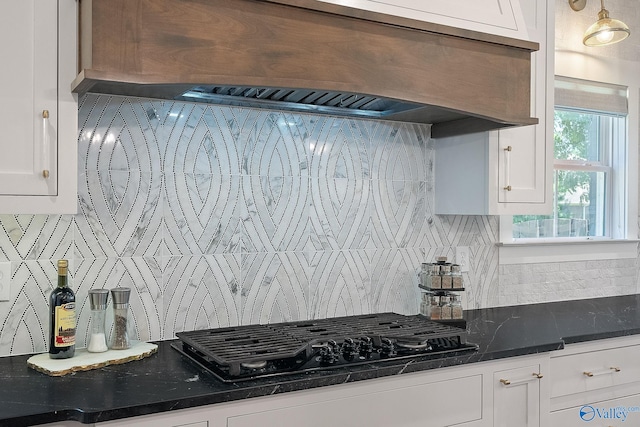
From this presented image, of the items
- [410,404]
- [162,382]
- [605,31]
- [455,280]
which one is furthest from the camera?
[605,31]

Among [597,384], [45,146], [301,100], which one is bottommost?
[597,384]

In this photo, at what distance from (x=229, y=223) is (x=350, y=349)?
0.72 metres

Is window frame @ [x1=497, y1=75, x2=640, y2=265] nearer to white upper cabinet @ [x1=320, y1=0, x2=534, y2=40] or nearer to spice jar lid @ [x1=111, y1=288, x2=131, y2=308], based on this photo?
white upper cabinet @ [x1=320, y1=0, x2=534, y2=40]

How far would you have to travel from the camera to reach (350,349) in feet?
6.33

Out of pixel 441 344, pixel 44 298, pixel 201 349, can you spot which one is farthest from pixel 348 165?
pixel 44 298

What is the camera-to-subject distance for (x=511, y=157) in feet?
8.74

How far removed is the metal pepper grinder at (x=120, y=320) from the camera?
2.03 m

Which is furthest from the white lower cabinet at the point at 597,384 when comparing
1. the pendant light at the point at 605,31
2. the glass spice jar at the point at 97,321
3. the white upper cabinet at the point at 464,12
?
the glass spice jar at the point at 97,321

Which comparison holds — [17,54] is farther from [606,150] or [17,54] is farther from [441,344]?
[606,150]

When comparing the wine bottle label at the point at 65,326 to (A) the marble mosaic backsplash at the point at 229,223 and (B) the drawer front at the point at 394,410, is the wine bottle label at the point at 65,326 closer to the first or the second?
(A) the marble mosaic backsplash at the point at 229,223

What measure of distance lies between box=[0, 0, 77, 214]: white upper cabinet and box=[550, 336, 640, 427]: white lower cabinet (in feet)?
6.14

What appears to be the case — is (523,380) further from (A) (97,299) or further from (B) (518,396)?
(A) (97,299)

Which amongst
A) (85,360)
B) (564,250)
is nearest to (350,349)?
(85,360)

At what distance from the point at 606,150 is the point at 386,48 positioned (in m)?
2.06
